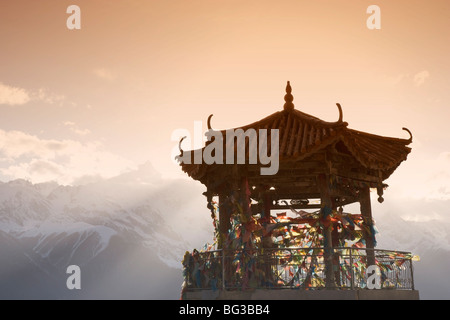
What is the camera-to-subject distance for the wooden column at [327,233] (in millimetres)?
17469

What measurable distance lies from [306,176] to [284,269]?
3.70 meters

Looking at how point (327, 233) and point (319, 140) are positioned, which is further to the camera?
point (327, 233)

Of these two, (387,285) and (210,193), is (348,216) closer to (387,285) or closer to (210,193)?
(387,285)

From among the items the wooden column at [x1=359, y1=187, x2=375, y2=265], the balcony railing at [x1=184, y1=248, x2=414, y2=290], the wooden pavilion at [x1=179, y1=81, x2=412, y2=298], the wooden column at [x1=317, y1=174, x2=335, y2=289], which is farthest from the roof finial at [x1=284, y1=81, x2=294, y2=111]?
the balcony railing at [x1=184, y1=248, x2=414, y2=290]

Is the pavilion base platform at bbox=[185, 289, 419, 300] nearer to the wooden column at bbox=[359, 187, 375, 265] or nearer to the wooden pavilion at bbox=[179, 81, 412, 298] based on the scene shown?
the wooden pavilion at bbox=[179, 81, 412, 298]

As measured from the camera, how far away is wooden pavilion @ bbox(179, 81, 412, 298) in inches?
729

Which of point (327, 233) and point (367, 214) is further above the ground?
point (367, 214)

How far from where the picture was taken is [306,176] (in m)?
20.3

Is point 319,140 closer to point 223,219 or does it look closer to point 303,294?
point 303,294

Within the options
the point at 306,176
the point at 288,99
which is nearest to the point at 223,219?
the point at 306,176

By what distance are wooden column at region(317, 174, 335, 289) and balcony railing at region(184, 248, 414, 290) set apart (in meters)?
0.04

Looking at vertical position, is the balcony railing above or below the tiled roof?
below
